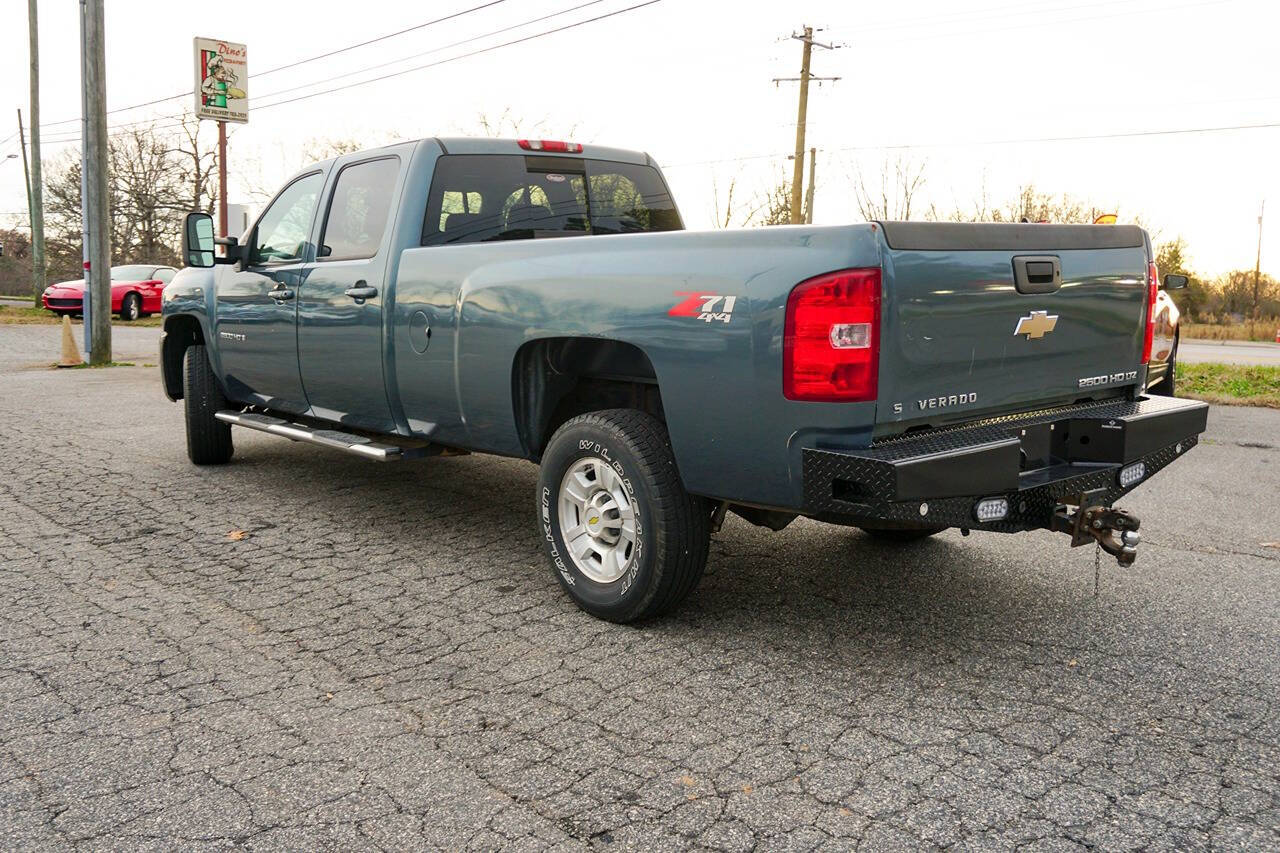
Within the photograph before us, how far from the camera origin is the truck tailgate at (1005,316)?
3381mm

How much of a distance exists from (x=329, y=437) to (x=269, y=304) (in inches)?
44.5

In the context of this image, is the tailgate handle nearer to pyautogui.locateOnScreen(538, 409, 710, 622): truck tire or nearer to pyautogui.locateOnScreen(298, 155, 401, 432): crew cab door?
pyautogui.locateOnScreen(538, 409, 710, 622): truck tire

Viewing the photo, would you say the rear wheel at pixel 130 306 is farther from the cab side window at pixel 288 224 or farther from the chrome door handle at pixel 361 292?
the chrome door handle at pixel 361 292

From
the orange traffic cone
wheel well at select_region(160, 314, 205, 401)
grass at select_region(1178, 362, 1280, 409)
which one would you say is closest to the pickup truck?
wheel well at select_region(160, 314, 205, 401)

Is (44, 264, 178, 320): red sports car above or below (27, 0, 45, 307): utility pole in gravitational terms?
below

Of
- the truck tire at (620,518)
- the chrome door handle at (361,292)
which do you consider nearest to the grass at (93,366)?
the chrome door handle at (361,292)

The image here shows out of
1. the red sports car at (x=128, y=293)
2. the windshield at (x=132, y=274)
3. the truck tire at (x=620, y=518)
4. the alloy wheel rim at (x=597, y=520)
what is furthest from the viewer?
the windshield at (x=132, y=274)

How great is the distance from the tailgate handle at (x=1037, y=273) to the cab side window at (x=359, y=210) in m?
3.13

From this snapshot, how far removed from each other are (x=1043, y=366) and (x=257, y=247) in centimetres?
487

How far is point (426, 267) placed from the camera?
4.92 m

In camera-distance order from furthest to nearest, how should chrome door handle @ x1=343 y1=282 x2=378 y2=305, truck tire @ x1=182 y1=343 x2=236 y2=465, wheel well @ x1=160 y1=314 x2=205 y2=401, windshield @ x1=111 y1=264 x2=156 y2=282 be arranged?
windshield @ x1=111 y1=264 x2=156 y2=282 < wheel well @ x1=160 y1=314 x2=205 y2=401 < truck tire @ x1=182 y1=343 x2=236 y2=465 < chrome door handle @ x1=343 y1=282 x2=378 y2=305

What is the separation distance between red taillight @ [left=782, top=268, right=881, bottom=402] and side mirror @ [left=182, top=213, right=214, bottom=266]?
15.2ft

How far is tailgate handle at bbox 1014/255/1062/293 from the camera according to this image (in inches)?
146

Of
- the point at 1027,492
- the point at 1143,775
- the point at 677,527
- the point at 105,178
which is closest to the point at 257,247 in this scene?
the point at 677,527
